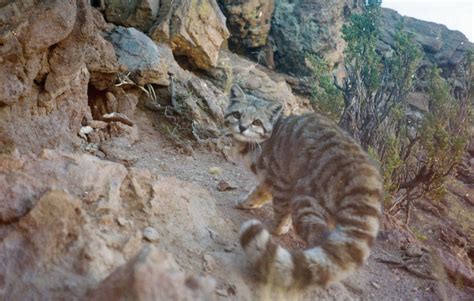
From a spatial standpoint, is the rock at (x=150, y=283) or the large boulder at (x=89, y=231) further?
the large boulder at (x=89, y=231)

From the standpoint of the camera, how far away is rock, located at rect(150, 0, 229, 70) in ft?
24.9

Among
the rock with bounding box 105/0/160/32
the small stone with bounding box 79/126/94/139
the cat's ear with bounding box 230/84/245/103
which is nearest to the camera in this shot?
the cat's ear with bounding box 230/84/245/103

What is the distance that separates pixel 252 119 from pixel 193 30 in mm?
3839

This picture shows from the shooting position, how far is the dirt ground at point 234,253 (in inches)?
115

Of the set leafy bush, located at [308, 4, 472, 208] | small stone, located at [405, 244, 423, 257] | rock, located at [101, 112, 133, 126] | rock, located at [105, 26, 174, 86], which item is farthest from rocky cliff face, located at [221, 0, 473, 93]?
small stone, located at [405, 244, 423, 257]

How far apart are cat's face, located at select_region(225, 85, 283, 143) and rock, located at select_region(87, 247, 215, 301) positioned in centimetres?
263

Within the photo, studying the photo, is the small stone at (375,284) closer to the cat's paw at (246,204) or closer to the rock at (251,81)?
the cat's paw at (246,204)

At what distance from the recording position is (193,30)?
797 cm

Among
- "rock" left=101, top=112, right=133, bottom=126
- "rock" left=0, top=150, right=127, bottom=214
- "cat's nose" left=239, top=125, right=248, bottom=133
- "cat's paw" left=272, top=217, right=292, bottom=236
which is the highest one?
"cat's nose" left=239, top=125, right=248, bottom=133

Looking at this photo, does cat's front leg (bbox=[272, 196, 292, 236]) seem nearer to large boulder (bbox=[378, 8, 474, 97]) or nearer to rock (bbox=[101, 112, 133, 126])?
rock (bbox=[101, 112, 133, 126])

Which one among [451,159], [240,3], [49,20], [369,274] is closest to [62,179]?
[49,20]

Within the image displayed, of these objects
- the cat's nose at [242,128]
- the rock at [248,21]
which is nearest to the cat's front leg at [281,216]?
Result: the cat's nose at [242,128]

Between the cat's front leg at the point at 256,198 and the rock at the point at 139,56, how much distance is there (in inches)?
105

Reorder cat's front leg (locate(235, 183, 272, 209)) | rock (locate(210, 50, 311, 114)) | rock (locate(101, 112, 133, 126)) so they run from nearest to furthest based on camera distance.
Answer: cat's front leg (locate(235, 183, 272, 209)) → rock (locate(101, 112, 133, 126)) → rock (locate(210, 50, 311, 114))
